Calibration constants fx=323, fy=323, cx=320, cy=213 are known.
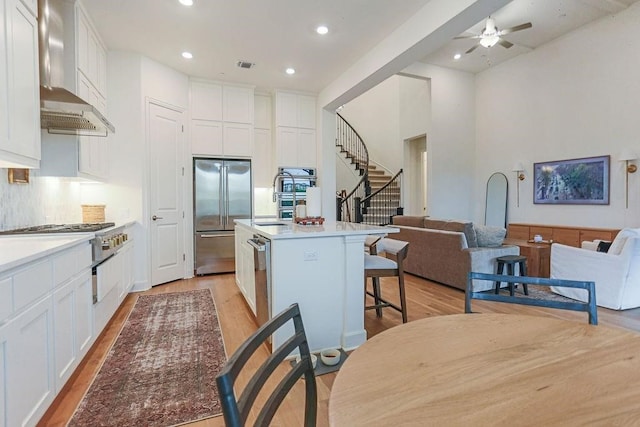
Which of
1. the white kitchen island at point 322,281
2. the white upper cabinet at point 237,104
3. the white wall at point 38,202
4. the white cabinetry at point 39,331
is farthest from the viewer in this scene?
the white upper cabinet at point 237,104

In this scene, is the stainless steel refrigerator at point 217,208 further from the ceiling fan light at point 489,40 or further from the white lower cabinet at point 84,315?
the ceiling fan light at point 489,40

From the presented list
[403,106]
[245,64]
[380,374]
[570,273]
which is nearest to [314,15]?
[245,64]

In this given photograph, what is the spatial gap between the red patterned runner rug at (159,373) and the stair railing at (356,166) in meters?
5.48

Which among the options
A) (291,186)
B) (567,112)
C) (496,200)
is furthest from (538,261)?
(291,186)

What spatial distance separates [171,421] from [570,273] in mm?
4416

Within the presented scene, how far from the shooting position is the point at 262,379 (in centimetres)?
76

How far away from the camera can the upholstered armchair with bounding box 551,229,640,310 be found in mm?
3428

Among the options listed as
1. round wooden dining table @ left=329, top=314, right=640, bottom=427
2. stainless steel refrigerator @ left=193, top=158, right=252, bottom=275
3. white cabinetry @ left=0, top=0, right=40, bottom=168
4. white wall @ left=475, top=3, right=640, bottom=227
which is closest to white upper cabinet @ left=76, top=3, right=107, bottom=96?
white cabinetry @ left=0, top=0, right=40, bottom=168

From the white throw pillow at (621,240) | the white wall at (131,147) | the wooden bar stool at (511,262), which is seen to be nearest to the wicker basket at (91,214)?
the white wall at (131,147)

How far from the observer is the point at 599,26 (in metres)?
5.15

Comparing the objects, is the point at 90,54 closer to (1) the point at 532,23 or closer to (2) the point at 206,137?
(2) the point at 206,137

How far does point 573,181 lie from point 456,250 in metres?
3.17

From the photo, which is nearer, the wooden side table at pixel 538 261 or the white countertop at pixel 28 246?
the white countertop at pixel 28 246

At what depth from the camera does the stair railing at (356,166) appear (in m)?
8.33
